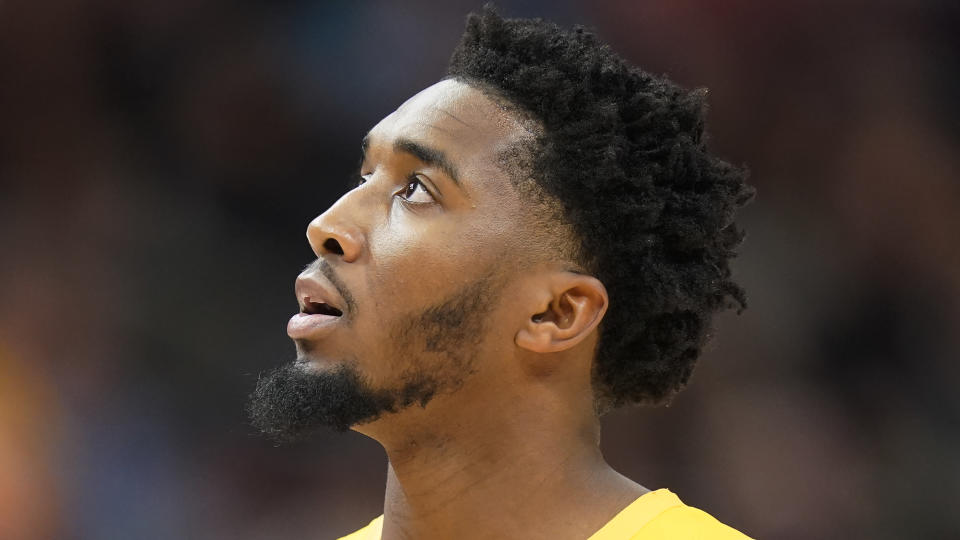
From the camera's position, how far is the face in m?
2.06

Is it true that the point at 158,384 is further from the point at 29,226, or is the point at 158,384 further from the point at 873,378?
the point at 873,378

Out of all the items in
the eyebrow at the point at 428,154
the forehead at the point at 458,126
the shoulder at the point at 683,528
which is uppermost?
the forehead at the point at 458,126

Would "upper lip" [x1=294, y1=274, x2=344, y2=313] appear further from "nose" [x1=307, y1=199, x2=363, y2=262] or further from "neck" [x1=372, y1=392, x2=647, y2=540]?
"neck" [x1=372, y1=392, x2=647, y2=540]

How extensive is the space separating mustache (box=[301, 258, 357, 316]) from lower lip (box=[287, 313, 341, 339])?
1.4 inches

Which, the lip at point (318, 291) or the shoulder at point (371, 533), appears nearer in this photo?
the lip at point (318, 291)

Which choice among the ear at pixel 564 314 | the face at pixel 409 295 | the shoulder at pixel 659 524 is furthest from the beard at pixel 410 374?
the shoulder at pixel 659 524

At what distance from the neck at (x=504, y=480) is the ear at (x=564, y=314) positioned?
13 centimetres

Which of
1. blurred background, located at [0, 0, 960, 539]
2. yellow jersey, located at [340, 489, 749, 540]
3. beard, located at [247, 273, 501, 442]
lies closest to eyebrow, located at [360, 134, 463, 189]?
beard, located at [247, 273, 501, 442]

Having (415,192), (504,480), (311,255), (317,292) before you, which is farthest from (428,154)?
(311,255)

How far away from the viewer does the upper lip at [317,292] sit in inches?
82.7

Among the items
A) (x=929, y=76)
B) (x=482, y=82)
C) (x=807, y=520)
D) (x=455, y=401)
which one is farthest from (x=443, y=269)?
(x=929, y=76)

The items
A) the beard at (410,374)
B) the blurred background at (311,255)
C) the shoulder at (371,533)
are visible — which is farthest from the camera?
the blurred background at (311,255)

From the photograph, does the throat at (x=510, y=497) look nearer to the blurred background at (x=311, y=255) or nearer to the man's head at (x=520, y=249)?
the man's head at (x=520, y=249)

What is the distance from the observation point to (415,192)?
85.7 inches
